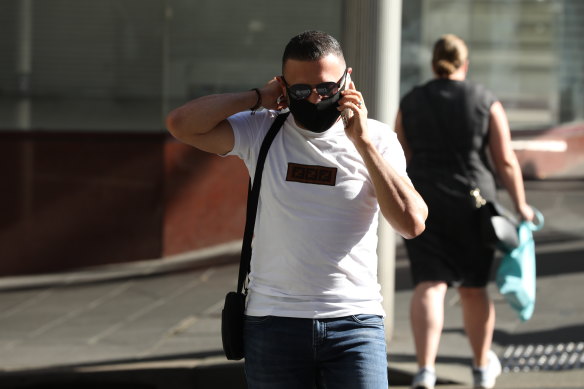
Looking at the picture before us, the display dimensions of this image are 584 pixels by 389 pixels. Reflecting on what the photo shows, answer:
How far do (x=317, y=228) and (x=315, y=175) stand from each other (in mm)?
153

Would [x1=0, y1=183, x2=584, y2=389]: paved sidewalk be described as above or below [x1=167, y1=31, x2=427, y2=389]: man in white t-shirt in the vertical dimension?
below

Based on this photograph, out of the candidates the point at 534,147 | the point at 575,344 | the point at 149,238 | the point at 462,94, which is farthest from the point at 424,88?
the point at 534,147

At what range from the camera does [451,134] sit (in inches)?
202

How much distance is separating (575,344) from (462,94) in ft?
6.02

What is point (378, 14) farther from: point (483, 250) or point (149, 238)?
point (149, 238)

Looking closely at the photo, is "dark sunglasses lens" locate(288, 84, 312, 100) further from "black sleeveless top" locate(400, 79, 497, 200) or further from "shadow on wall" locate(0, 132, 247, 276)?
"shadow on wall" locate(0, 132, 247, 276)

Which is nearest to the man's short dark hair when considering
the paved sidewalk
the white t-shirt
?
the white t-shirt

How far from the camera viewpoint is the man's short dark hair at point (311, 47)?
3.04m

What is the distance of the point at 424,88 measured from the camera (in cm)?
523

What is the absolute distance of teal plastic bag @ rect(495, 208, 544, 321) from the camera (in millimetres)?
5242

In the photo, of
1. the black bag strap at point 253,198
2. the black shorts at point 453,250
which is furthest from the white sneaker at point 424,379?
the black bag strap at point 253,198

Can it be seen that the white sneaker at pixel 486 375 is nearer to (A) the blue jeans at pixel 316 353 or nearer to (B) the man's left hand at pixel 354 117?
(A) the blue jeans at pixel 316 353

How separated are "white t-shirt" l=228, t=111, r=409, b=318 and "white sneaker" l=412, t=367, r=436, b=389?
202 cm

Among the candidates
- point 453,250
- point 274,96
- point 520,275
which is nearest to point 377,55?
point 453,250
